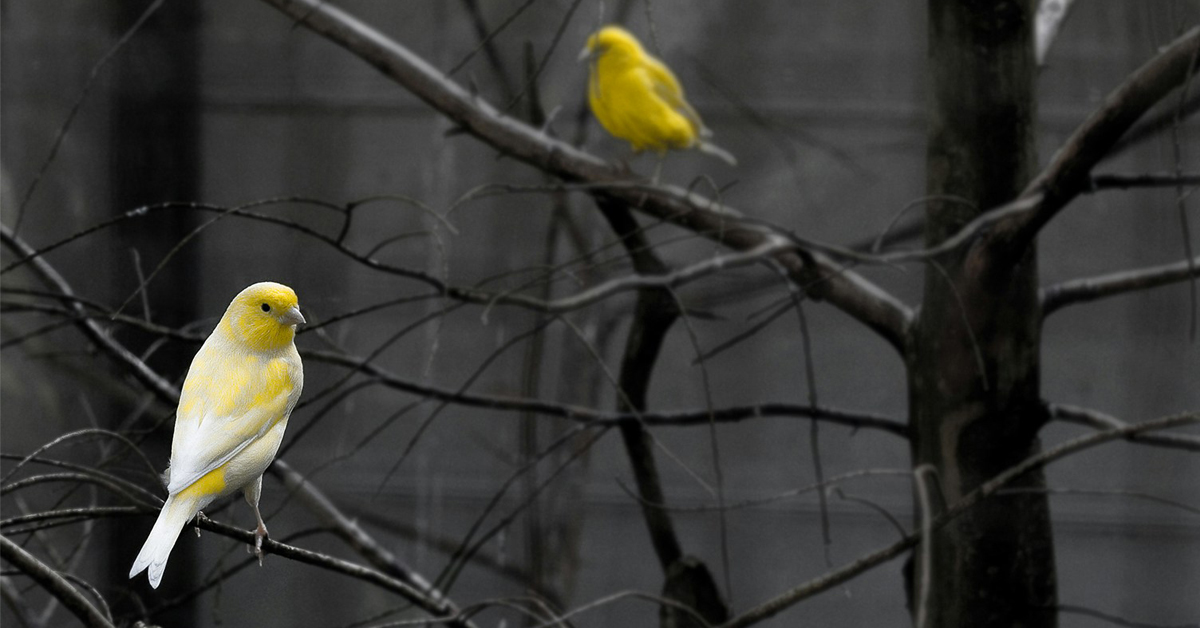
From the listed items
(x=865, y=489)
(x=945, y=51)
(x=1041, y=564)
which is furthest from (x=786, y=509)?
(x=945, y=51)

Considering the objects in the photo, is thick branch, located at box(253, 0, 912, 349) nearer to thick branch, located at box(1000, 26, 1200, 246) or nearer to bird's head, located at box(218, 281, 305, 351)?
thick branch, located at box(1000, 26, 1200, 246)

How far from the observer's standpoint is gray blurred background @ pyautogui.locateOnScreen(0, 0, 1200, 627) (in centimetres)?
91

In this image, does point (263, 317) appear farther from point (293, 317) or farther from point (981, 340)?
point (981, 340)

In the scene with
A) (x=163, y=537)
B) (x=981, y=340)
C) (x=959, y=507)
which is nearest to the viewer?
(x=163, y=537)

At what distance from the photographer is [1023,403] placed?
0.80 m

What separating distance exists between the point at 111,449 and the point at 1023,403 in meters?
0.73

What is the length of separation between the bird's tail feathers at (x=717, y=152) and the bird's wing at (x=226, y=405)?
2.29ft

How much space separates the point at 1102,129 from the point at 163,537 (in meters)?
0.65

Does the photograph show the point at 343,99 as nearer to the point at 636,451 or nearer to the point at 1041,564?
the point at 636,451

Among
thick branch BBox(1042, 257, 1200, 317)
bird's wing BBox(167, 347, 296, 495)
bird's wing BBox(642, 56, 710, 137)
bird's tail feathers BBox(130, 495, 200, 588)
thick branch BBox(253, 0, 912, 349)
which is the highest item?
bird's wing BBox(642, 56, 710, 137)

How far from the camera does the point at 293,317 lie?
0.90 feet

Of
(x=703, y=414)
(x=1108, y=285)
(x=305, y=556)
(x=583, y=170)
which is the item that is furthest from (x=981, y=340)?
(x=305, y=556)

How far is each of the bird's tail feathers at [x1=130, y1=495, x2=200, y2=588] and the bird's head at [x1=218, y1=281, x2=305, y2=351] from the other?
0.16 feet

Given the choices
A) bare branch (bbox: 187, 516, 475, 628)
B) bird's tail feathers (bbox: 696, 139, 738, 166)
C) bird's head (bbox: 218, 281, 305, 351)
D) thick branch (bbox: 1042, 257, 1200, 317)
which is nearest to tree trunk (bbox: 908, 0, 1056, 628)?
thick branch (bbox: 1042, 257, 1200, 317)
